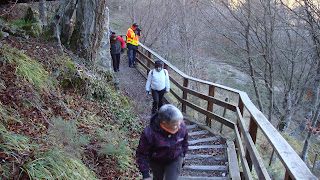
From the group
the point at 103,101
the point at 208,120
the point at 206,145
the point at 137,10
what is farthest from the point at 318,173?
the point at 137,10

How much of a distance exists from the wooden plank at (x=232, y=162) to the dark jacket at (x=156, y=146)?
5.99ft

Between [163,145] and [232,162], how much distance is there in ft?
7.98

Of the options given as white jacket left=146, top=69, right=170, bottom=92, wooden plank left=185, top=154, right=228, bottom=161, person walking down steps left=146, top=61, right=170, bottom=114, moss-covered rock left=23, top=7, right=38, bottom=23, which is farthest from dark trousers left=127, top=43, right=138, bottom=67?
wooden plank left=185, top=154, right=228, bottom=161

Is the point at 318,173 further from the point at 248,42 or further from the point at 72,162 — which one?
the point at 72,162

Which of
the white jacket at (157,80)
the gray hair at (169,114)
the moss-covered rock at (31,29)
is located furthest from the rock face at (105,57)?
the gray hair at (169,114)

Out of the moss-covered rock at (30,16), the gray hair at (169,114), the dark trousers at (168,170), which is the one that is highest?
the moss-covered rock at (30,16)

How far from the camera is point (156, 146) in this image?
2893mm

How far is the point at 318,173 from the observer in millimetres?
10180

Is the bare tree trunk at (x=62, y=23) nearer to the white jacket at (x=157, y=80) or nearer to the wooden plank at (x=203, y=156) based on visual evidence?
the white jacket at (x=157, y=80)

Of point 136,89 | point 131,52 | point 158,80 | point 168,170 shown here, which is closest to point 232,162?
point 168,170

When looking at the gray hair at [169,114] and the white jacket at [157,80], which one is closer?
the gray hair at [169,114]

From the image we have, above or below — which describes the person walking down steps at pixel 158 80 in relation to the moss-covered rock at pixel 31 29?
below

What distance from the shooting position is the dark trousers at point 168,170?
3055 millimetres

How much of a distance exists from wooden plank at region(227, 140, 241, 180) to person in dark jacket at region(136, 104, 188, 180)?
1.70m
